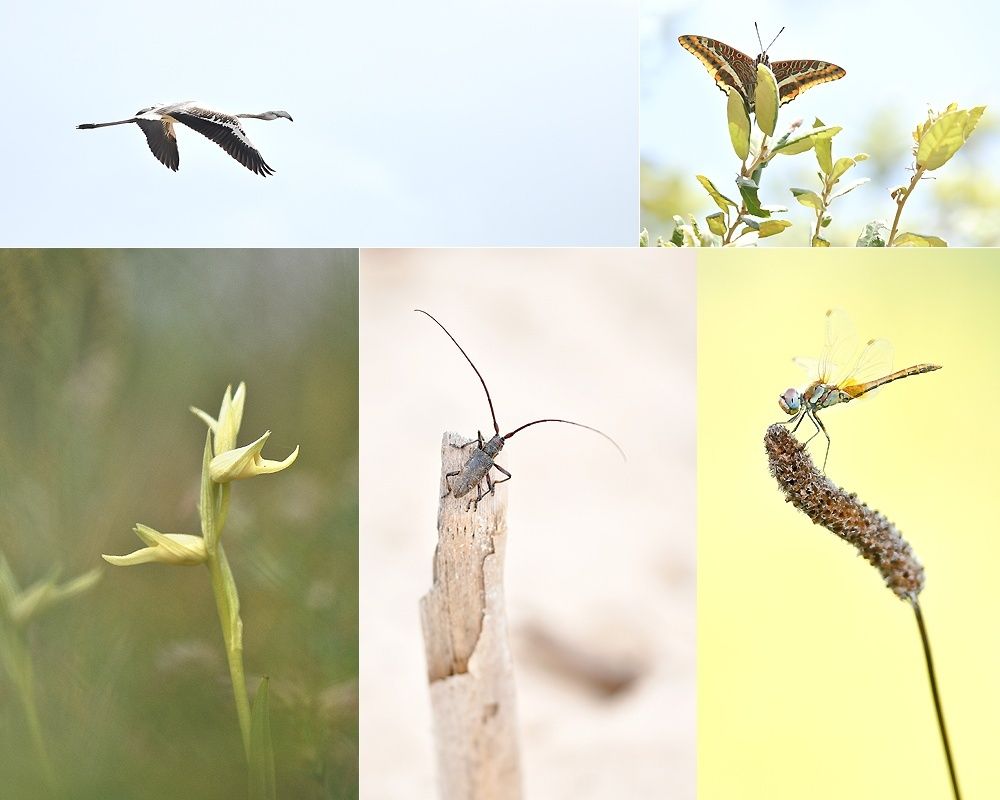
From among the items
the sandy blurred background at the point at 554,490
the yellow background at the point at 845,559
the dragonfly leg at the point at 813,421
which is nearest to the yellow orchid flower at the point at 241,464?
the sandy blurred background at the point at 554,490

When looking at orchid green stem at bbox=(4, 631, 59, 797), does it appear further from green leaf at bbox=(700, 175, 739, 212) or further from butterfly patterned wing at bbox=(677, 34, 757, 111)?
butterfly patterned wing at bbox=(677, 34, 757, 111)

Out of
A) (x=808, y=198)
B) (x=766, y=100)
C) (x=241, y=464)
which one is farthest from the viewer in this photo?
(x=808, y=198)

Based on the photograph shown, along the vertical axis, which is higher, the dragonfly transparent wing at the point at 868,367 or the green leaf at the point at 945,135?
the green leaf at the point at 945,135

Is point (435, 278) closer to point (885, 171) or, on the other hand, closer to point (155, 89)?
point (155, 89)

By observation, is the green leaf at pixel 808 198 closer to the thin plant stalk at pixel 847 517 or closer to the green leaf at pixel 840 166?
the green leaf at pixel 840 166

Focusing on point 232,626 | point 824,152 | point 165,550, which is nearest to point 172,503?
point 165,550

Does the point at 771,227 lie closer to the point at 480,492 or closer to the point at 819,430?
the point at 819,430
